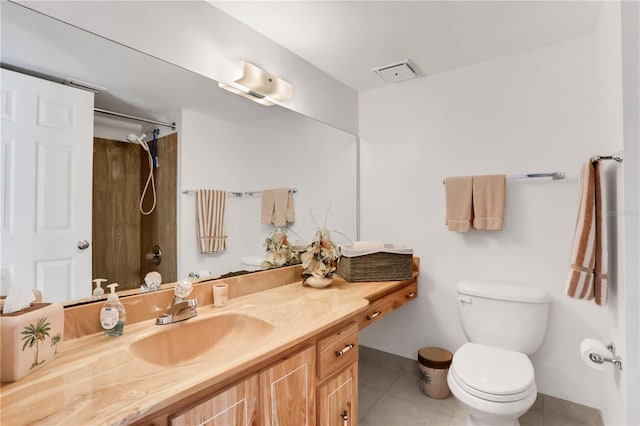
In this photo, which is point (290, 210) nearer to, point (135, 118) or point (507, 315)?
point (135, 118)

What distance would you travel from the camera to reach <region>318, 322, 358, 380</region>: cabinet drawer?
49.5 inches

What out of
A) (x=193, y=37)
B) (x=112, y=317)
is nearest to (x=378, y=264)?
(x=112, y=317)

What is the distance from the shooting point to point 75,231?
3.74 ft

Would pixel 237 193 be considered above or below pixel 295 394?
above

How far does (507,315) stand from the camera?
6.11ft

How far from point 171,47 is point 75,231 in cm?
88

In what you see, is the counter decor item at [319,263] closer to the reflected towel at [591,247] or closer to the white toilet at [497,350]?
the white toilet at [497,350]

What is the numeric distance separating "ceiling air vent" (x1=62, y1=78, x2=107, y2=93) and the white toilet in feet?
6.64

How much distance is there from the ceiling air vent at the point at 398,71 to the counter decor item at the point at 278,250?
1.34m

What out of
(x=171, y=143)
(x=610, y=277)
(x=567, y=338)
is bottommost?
(x=567, y=338)

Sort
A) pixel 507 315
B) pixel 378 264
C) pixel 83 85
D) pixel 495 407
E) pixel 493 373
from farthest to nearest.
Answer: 1. pixel 378 264
2. pixel 507 315
3. pixel 493 373
4. pixel 495 407
5. pixel 83 85

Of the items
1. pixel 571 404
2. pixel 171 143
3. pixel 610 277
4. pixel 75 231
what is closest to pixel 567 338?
pixel 571 404

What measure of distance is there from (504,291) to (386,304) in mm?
702

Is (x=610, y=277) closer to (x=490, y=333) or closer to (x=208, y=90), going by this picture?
(x=490, y=333)
